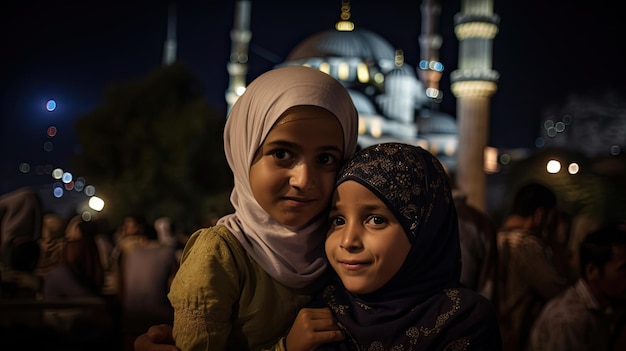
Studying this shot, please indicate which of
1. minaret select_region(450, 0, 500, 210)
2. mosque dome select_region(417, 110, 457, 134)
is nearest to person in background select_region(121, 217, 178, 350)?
minaret select_region(450, 0, 500, 210)

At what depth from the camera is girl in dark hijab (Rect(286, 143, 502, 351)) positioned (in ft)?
4.52

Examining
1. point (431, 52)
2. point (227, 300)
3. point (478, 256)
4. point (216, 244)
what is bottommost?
point (478, 256)

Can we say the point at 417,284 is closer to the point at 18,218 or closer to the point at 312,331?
the point at 312,331

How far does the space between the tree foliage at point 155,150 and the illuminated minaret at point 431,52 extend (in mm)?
19176

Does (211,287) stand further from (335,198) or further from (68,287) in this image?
(68,287)

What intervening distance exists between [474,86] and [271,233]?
1705 centimetres

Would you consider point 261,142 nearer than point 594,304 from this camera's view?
Yes

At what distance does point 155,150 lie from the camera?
51.5ft

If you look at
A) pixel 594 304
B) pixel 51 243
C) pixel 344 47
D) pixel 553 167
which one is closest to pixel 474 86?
pixel 553 167

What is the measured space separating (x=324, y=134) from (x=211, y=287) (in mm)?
406

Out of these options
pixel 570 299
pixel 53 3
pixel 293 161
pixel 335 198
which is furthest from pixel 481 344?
pixel 53 3

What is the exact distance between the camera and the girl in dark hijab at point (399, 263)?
4.52ft

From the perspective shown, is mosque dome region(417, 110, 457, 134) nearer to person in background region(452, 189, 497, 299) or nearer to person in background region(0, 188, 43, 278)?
person in background region(452, 189, 497, 299)

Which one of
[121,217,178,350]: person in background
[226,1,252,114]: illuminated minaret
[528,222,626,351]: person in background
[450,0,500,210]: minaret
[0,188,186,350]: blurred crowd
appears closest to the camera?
[528,222,626,351]: person in background
